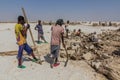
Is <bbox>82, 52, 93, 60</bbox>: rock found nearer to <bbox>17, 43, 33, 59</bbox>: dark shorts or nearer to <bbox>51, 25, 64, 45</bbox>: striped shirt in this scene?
<bbox>51, 25, 64, 45</bbox>: striped shirt

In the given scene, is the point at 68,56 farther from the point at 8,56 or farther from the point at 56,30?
the point at 8,56

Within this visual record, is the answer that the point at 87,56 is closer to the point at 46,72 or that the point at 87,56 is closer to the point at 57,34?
the point at 57,34

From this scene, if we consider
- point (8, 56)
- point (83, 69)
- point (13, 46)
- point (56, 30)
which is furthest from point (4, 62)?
point (13, 46)

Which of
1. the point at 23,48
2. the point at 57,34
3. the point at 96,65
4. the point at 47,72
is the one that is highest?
the point at 57,34

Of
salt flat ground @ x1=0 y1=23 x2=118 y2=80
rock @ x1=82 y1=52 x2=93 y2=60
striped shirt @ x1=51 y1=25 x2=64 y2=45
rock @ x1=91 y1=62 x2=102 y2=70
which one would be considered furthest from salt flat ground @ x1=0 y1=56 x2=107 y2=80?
striped shirt @ x1=51 y1=25 x2=64 y2=45

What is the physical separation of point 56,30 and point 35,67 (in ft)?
5.10

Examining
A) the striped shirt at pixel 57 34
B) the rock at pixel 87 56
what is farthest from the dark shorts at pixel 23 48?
the rock at pixel 87 56

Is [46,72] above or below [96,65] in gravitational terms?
below

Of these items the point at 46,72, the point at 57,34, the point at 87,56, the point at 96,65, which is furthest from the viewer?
the point at 87,56

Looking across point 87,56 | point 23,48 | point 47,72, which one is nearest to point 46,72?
point 47,72

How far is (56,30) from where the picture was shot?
8422 millimetres

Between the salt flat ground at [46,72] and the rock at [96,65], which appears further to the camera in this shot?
the rock at [96,65]

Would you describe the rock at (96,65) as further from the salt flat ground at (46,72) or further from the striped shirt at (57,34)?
the striped shirt at (57,34)

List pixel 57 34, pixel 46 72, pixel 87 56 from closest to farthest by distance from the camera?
1. pixel 46 72
2. pixel 57 34
3. pixel 87 56
